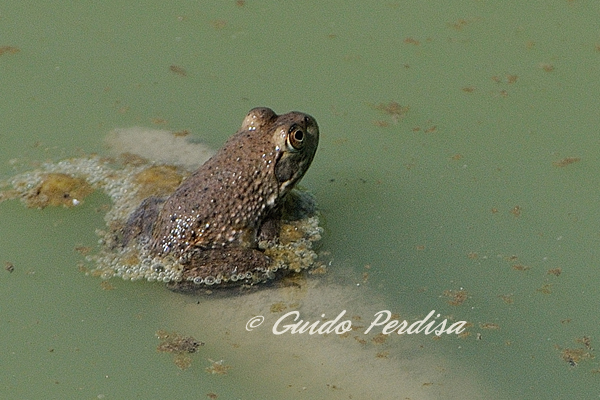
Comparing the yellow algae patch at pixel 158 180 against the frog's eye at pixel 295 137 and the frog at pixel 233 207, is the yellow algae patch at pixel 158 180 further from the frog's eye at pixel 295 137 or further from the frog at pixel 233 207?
the frog's eye at pixel 295 137

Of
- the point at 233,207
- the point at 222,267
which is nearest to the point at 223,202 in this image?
the point at 233,207

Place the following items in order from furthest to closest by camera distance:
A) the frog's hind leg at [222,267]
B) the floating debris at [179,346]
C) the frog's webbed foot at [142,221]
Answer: the frog's webbed foot at [142,221] → the frog's hind leg at [222,267] → the floating debris at [179,346]

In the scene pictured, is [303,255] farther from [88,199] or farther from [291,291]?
[88,199]

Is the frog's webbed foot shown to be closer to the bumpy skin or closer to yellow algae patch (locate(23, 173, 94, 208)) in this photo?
the bumpy skin

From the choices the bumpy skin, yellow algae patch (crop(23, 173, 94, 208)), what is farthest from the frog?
yellow algae patch (crop(23, 173, 94, 208))

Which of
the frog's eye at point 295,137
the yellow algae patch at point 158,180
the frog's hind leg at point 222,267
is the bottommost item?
the frog's hind leg at point 222,267

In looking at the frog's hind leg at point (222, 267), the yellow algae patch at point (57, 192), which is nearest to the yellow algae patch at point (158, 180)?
the yellow algae patch at point (57, 192)

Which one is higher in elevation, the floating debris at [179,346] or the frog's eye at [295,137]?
the frog's eye at [295,137]
